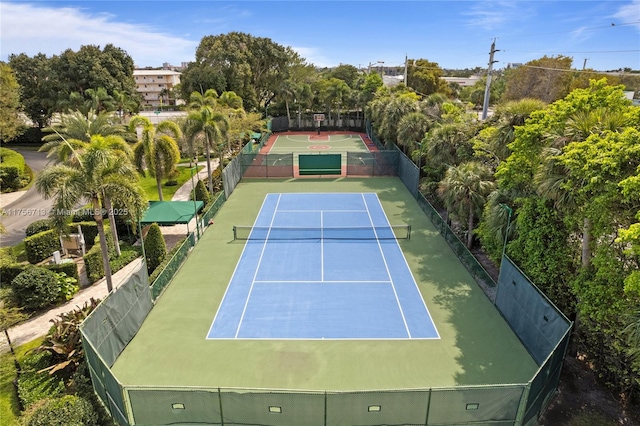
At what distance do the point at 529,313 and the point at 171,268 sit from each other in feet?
43.9

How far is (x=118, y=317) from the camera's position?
12.5 m

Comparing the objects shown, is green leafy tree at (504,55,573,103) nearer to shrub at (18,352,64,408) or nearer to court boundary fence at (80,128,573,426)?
court boundary fence at (80,128,573,426)

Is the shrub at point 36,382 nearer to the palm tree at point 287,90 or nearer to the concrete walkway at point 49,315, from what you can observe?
the concrete walkway at point 49,315

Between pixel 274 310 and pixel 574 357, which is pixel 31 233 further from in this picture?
pixel 574 357

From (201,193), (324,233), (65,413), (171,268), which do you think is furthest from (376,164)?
(65,413)

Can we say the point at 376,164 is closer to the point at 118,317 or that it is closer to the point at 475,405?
the point at 118,317

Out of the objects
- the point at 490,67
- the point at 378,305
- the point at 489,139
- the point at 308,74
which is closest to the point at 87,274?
the point at 378,305

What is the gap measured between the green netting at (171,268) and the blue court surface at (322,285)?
2.57 metres

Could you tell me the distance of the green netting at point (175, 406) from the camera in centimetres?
896

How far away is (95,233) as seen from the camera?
66.0 feet

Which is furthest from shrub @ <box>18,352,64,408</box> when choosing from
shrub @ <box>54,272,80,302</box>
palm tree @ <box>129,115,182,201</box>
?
palm tree @ <box>129,115,182,201</box>

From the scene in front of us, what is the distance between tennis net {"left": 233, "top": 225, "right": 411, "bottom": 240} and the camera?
21.1 metres

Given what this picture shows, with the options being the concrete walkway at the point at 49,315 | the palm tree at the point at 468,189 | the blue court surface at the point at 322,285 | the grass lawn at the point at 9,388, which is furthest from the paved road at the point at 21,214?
the palm tree at the point at 468,189

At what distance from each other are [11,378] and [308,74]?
214 feet
